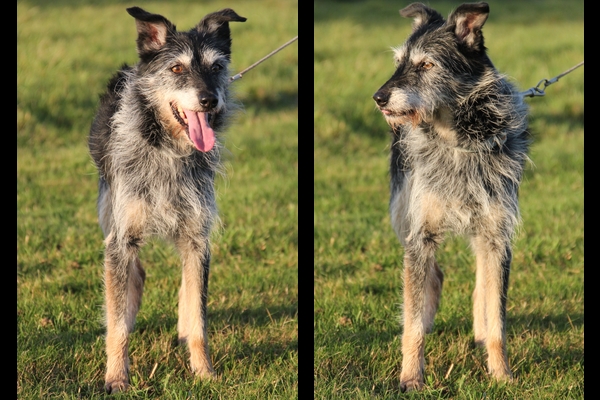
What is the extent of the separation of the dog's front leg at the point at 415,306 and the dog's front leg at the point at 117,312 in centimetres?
158

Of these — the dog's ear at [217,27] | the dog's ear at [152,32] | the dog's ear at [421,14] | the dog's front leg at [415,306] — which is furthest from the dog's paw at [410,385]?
the dog's ear at [152,32]

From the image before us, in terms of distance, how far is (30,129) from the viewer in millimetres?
8938

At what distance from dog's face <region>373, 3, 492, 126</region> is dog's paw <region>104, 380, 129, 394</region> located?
207cm

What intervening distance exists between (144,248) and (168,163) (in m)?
2.16

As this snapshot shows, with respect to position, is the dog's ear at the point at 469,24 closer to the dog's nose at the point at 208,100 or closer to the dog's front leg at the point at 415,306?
the dog's front leg at the point at 415,306

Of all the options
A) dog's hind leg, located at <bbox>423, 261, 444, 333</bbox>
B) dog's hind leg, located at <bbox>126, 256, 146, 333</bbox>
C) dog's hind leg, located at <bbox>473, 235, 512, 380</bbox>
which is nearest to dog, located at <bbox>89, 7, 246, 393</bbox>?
dog's hind leg, located at <bbox>126, 256, 146, 333</bbox>

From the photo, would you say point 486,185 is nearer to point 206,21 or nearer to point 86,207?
point 206,21

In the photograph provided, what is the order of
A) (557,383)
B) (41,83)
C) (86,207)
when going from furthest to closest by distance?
(41,83) → (86,207) → (557,383)

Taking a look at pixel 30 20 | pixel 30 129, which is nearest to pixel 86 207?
pixel 30 129

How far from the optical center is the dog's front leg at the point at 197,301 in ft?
14.3

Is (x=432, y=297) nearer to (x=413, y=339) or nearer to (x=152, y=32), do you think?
(x=413, y=339)
